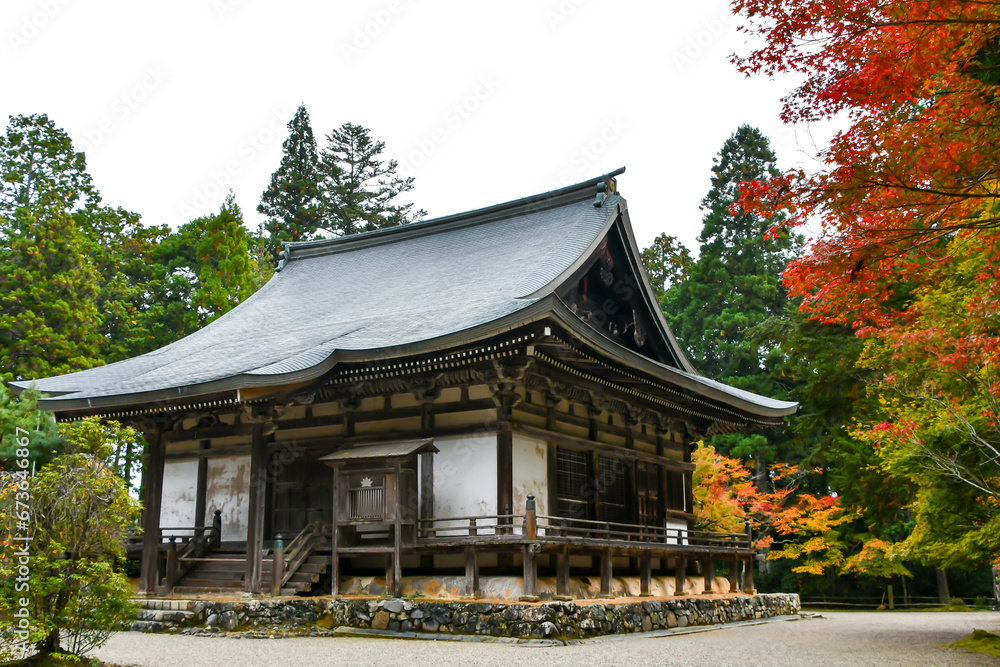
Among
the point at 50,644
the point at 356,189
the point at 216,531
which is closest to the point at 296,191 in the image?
the point at 356,189

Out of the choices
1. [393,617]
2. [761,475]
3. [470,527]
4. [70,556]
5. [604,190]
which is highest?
[604,190]

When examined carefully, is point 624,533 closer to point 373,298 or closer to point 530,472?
point 530,472

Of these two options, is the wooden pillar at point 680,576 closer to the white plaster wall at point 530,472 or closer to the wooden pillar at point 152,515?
the white plaster wall at point 530,472

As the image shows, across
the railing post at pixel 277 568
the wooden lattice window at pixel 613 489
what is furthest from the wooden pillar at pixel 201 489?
the wooden lattice window at pixel 613 489

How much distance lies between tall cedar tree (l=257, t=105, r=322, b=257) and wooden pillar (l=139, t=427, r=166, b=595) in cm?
3166

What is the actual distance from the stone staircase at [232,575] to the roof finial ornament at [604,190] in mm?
9643

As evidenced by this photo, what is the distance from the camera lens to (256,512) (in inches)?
535

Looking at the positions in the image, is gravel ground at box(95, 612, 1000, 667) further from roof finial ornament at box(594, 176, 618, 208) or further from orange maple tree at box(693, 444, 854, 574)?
orange maple tree at box(693, 444, 854, 574)

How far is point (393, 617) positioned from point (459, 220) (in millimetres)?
12241

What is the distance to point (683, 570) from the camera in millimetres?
16344

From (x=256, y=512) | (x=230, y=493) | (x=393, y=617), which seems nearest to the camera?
(x=393, y=617)

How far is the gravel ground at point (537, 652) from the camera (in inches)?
373

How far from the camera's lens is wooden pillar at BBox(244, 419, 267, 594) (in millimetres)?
13359

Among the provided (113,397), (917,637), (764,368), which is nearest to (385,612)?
(113,397)
